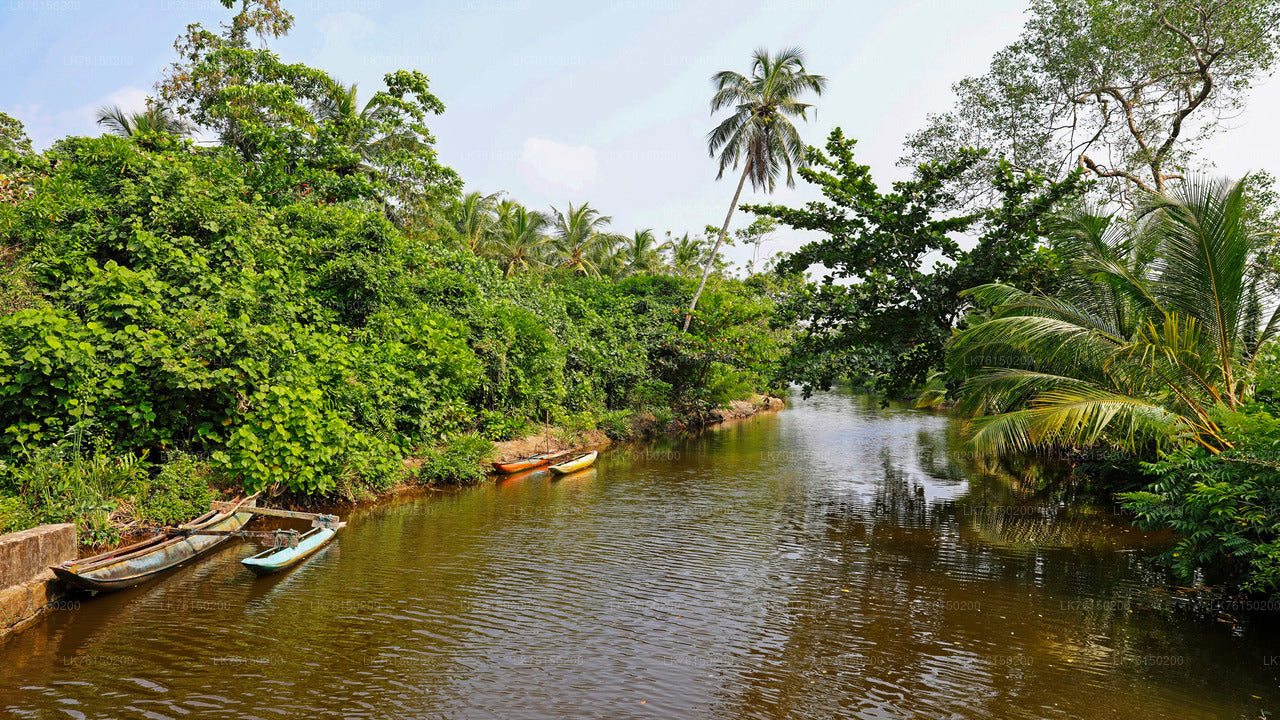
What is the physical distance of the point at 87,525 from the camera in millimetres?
8500

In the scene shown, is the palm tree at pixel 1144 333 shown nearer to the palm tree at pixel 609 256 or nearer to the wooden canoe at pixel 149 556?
the wooden canoe at pixel 149 556

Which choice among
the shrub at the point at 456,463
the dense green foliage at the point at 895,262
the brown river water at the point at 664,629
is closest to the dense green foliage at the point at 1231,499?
the brown river water at the point at 664,629

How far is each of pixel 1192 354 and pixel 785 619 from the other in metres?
5.82

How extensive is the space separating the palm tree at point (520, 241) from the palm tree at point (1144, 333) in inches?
970

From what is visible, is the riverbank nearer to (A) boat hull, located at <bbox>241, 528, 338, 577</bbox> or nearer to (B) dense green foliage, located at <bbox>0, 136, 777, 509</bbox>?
(B) dense green foliage, located at <bbox>0, 136, 777, 509</bbox>

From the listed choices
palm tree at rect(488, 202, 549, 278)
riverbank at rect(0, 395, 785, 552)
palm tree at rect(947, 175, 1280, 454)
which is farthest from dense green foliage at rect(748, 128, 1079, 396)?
palm tree at rect(488, 202, 549, 278)

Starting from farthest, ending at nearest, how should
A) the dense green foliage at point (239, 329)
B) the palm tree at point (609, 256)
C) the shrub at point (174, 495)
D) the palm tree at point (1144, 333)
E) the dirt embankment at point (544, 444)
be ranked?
1. the palm tree at point (609, 256)
2. the dirt embankment at point (544, 444)
3. the dense green foliage at point (239, 329)
4. the shrub at point (174, 495)
5. the palm tree at point (1144, 333)

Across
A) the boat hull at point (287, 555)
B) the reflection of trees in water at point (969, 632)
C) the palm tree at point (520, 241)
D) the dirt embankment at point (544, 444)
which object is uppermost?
the palm tree at point (520, 241)

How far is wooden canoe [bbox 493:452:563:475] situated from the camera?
643 inches

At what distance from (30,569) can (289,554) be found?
2531 millimetres

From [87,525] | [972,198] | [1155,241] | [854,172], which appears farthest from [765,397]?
[87,525]

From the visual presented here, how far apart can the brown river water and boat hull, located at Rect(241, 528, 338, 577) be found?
0.17m

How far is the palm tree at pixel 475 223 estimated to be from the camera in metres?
31.8

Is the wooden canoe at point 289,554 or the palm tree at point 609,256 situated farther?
A: the palm tree at point 609,256
